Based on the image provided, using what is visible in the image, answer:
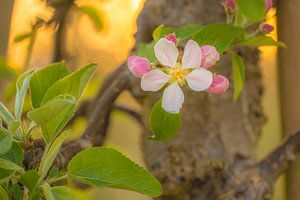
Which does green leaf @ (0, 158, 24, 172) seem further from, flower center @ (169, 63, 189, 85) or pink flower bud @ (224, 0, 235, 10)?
pink flower bud @ (224, 0, 235, 10)

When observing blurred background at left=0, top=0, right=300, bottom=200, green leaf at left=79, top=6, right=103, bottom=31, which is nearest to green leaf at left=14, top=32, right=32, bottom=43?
blurred background at left=0, top=0, right=300, bottom=200

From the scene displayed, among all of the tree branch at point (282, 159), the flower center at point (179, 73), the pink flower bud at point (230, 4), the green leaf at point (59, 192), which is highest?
the pink flower bud at point (230, 4)

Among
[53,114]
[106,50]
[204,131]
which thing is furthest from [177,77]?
[106,50]

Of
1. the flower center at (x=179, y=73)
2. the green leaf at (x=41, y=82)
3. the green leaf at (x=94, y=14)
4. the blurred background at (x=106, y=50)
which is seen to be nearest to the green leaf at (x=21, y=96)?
the green leaf at (x=41, y=82)

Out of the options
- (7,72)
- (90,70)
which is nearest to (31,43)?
(7,72)

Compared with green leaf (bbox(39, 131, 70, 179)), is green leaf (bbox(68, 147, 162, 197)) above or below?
below

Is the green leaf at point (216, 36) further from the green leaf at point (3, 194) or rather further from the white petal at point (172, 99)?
the green leaf at point (3, 194)

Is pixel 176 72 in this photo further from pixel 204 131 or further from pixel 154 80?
pixel 204 131
